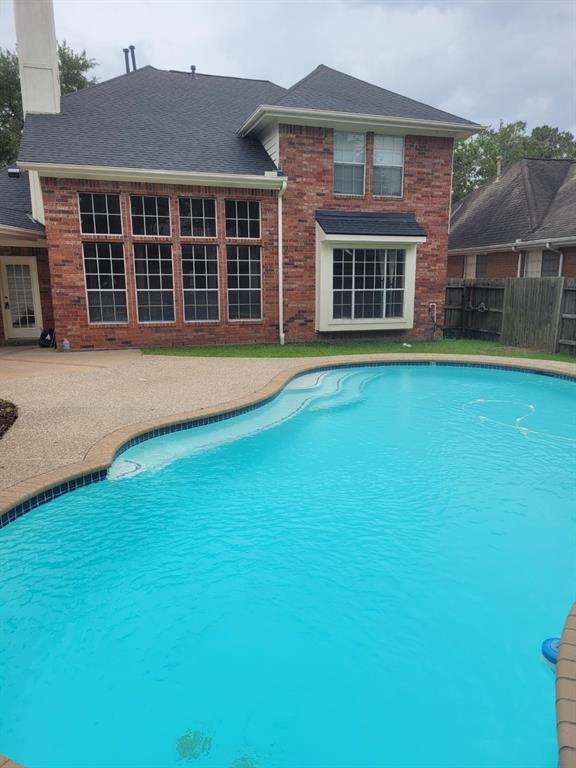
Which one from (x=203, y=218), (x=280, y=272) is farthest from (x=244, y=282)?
(x=203, y=218)

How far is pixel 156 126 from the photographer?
13.8 meters

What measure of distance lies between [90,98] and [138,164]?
13.9 ft

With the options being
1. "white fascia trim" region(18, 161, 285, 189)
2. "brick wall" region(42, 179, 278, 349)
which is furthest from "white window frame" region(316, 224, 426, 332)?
"white fascia trim" region(18, 161, 285, 189)

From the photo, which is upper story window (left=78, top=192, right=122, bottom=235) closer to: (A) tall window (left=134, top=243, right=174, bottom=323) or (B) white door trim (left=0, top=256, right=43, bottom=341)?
(A) tall window (left=134, top=243, right=174, bottom=323)

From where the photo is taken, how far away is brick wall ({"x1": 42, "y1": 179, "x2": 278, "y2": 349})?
11617 millimetres

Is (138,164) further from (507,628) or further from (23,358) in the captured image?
(507,628)

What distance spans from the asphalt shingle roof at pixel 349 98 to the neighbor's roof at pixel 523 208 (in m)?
5.57

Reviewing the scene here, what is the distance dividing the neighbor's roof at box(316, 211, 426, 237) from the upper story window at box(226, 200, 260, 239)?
1.59 m

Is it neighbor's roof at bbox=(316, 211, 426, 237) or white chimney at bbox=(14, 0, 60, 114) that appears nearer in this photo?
white chimney at bbox=(14, 0, 60, 114)

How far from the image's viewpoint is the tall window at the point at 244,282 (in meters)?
13.2

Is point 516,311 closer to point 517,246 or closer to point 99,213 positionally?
point 517,246

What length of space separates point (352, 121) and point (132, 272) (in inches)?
259

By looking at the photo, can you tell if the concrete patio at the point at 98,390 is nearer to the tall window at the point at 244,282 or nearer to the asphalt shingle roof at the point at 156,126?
the tall window at the point at 244,282

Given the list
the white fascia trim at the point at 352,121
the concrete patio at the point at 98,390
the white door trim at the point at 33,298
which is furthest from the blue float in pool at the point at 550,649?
the white door trim at the point at 33,298
